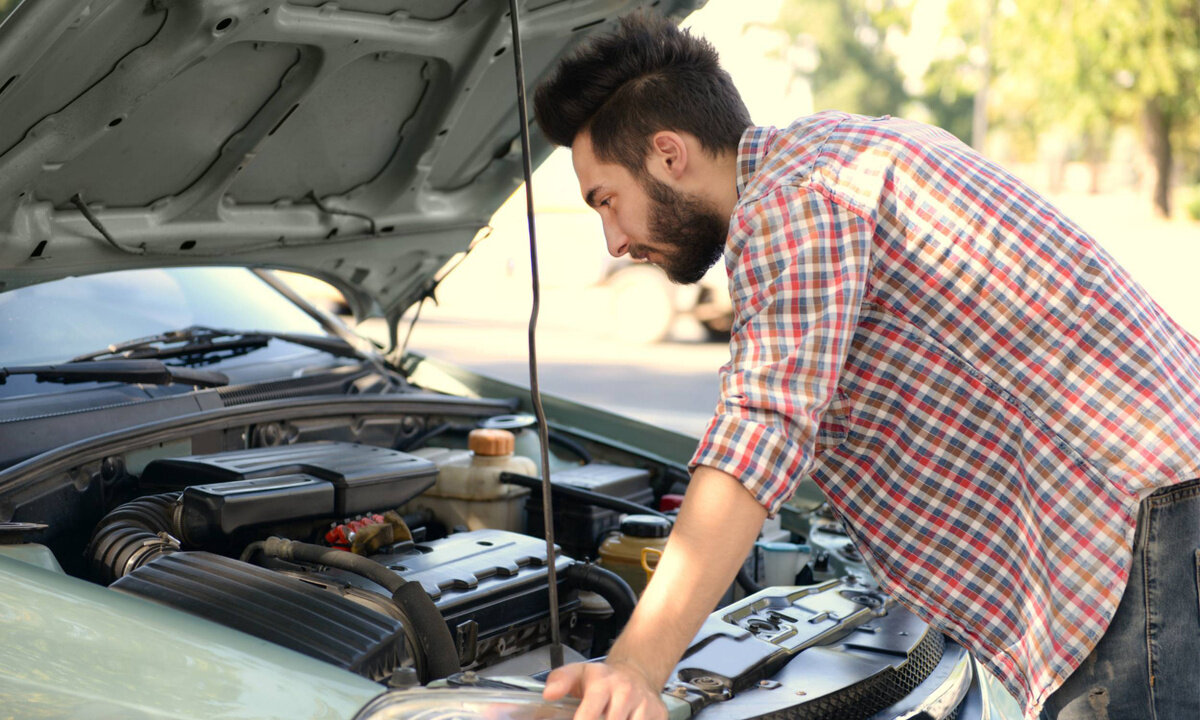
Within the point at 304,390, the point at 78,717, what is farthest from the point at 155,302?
the point at 78,717

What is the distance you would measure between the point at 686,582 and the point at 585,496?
1299mm

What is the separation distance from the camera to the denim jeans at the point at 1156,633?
141 cm

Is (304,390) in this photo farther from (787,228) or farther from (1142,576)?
(1142,576)

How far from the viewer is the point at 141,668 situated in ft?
4.48

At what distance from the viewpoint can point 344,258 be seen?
301cm

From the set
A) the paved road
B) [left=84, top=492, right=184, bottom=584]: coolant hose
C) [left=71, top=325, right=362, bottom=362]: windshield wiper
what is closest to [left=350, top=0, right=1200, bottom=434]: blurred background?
the paved road

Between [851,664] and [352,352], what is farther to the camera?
[352,352]

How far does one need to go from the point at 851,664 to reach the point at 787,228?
82cm

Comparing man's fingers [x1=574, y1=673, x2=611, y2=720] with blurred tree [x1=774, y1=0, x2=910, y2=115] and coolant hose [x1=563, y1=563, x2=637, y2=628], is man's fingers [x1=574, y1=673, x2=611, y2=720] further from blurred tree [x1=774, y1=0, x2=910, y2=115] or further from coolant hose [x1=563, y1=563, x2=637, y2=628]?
blurred tree [x1=774, y1=0, x2=910, y2=115]

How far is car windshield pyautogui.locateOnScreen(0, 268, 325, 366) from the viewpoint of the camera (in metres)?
2.41

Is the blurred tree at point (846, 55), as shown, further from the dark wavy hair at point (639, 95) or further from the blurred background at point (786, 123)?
the dark wavy hair at point (639, 95)

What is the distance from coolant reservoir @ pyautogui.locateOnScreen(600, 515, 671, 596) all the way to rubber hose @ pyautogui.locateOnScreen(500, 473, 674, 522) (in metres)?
0.13

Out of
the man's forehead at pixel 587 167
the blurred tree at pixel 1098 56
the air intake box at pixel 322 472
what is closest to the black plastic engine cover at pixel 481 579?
the air intake box at pixel 322 472

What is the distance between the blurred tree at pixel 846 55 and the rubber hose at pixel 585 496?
4103 centimetres
